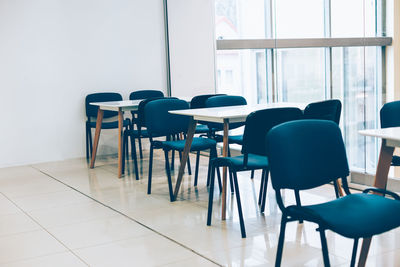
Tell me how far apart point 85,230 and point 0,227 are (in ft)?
2.26

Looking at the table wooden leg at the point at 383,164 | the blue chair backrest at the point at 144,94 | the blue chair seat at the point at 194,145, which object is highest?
the blue chair backrest at the point at 144,94

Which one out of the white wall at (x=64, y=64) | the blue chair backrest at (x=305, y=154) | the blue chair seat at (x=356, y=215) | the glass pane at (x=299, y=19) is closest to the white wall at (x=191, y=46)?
the white wall at (x=64, y=64)

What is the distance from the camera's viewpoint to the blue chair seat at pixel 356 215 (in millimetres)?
2018

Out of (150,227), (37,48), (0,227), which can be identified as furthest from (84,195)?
(37,48)

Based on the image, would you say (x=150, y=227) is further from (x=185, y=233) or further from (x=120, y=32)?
(x=120, y=32)

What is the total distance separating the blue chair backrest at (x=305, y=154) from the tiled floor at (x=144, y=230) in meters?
0.63

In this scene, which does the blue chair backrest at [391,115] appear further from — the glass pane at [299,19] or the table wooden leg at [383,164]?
the glass pane at [299,19]

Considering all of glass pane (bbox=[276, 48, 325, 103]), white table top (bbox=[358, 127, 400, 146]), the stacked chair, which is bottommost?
white table top (bbox=[358, 127, 400, 146])

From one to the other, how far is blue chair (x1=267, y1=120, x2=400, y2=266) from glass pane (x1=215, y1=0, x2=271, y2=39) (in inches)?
137

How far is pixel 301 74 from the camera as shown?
5.46 metres

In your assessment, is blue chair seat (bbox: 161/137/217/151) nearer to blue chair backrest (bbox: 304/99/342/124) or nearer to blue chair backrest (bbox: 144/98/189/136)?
blue chair backrest (bbox: 144/98/189/136)

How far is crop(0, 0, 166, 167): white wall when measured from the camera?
6.18 meters

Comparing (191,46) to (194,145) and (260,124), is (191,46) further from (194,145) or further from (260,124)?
(260,124)

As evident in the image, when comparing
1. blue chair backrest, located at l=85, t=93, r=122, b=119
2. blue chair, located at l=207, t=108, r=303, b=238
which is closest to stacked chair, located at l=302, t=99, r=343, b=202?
blue chair, located at l=207, t=108, r=303, b=238
